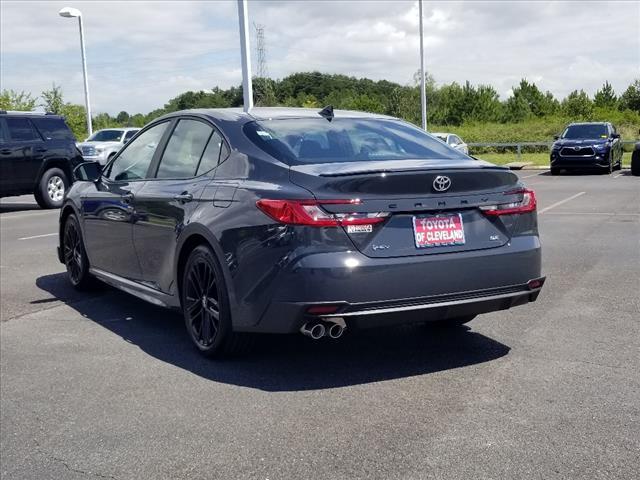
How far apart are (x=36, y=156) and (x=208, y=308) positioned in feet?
43.8

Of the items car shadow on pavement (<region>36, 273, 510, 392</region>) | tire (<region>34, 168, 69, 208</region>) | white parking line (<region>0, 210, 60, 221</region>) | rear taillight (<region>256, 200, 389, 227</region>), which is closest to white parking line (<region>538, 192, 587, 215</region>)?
car shadow on pavement (<region>36, 273, 510, 392</region>)

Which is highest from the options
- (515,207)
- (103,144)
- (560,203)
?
(103,144)

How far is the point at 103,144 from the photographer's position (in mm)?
28016

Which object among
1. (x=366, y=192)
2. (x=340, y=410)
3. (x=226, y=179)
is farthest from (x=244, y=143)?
(x=340, y=410)

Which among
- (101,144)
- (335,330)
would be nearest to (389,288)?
(335,330)

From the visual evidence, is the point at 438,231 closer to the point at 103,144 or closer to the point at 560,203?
the point at 560,203

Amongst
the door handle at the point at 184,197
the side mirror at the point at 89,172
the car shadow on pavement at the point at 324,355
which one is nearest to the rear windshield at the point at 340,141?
the door handle at the point at 184,197

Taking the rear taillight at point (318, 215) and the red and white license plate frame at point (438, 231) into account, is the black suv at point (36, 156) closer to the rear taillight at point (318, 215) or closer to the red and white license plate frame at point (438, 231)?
the rear taillight at point (318, 215)

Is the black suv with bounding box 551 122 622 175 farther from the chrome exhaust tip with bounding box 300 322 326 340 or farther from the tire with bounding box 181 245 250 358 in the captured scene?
the chrome exhaust tip with bounding box 300 322 326 340

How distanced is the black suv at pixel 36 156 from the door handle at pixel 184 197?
41.0 feet

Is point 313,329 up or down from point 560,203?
up

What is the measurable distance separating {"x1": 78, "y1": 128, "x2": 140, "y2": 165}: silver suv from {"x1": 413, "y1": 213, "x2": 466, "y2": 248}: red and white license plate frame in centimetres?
2251

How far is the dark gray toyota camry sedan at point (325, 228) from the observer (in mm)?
4254

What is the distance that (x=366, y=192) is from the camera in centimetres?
431
